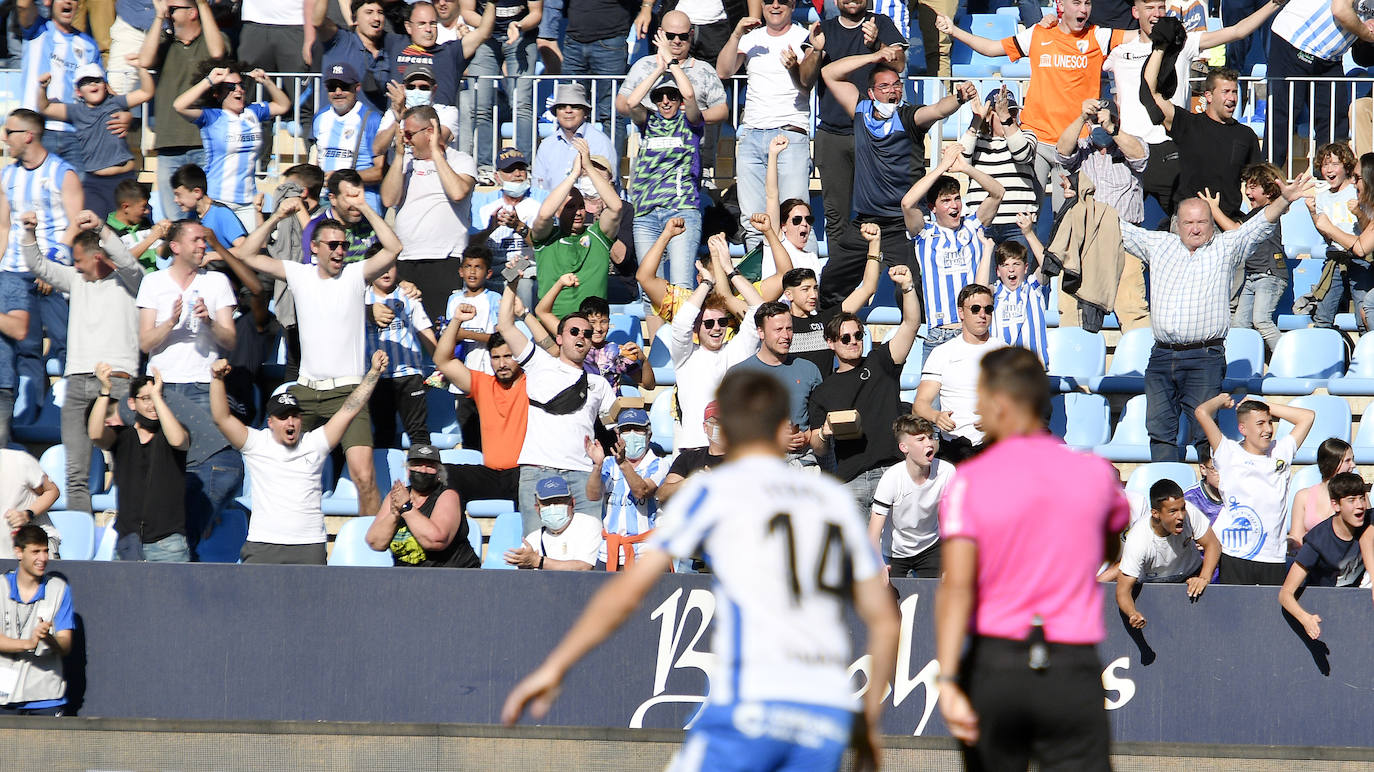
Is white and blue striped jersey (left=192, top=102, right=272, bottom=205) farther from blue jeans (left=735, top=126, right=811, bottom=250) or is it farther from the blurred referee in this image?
the blurred referee

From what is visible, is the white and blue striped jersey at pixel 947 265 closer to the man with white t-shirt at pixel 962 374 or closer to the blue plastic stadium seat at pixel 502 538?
the man with white t-shirt at pixel 962 374

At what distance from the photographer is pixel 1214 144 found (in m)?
12.2

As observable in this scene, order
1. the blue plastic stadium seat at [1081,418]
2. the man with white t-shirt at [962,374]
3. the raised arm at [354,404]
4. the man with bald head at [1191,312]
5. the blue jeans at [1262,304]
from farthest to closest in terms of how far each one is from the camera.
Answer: the blue jeans at [1262,304] < the blue plastic stadium seat at [1081,418] < the man with bald head at [1191,312] < the raised arm at [354,404] < the man with white t-shirt at [962,374]

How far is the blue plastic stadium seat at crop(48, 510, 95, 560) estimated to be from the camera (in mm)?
10648

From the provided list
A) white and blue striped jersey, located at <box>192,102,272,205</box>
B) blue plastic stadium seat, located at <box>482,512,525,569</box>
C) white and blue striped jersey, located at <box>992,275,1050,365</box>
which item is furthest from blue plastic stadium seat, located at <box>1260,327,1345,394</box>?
white and blue striped jersey, located at <box>192,102,272,205</box>

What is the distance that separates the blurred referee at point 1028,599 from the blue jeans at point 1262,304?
7.81 metres

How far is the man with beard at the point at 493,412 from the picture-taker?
10570 mm

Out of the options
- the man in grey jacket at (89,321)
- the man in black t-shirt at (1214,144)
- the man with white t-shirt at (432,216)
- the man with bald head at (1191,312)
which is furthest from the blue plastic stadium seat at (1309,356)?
the man in grey jacket at (89,321)

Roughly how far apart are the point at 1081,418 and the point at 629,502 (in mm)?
3255

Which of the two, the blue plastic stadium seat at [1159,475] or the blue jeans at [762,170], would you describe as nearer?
the blue plastic stadium seat at [1159,475]

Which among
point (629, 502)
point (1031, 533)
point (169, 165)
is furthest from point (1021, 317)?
point (169, 165)

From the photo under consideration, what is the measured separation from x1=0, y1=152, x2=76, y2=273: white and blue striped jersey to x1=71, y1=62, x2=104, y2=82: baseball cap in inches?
46.1

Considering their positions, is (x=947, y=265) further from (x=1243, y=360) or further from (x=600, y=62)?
(x=600, y=62)

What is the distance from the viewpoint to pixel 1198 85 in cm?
1403
